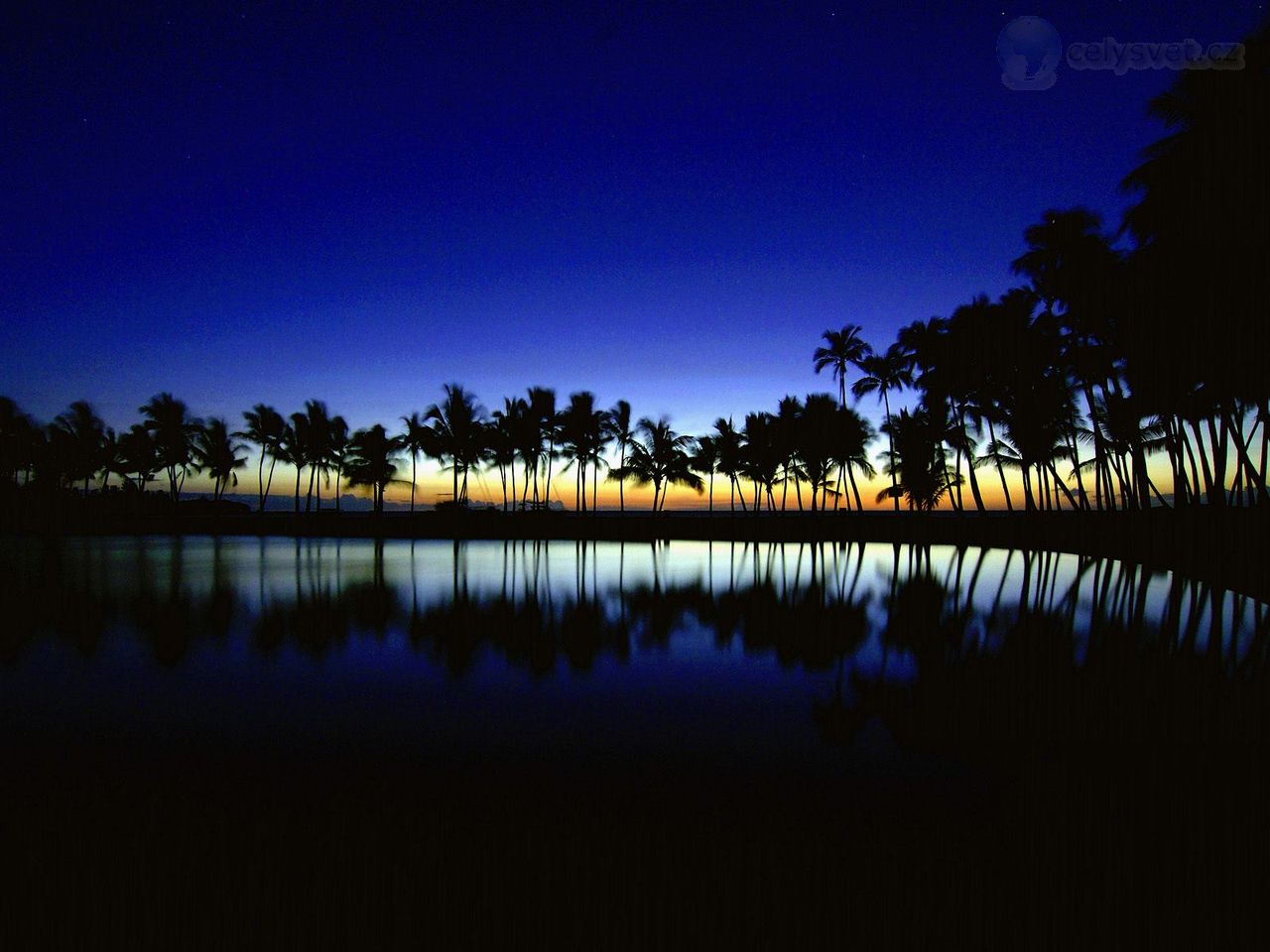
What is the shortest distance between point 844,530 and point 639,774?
3264cm

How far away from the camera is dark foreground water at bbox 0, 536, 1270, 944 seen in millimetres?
2949

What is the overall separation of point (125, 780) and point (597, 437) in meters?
40.7

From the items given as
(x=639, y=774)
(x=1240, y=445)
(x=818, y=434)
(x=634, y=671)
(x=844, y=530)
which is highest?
(x=818, y=434)

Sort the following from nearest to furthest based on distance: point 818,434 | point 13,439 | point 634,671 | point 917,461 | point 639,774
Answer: point 639,774 → point 634,671 → point 917,461 → point 818,434 → point 13,439

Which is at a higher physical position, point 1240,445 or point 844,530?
point 1240,445

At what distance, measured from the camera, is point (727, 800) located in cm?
391

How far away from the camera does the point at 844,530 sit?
114 ft

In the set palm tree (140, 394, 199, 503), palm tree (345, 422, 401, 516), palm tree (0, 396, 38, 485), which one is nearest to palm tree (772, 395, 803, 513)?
palm tree (345, 422, 401, 516)

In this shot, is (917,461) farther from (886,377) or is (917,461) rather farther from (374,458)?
(374,458)

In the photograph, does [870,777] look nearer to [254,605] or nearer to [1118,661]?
[1118,661]

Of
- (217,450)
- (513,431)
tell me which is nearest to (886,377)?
(513,431)

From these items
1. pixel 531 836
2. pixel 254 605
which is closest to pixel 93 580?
Answer: pixel 254 605

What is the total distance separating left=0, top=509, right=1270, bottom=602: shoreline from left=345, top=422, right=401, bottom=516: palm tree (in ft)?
10.2

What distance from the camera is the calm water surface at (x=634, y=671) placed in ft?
16.3
